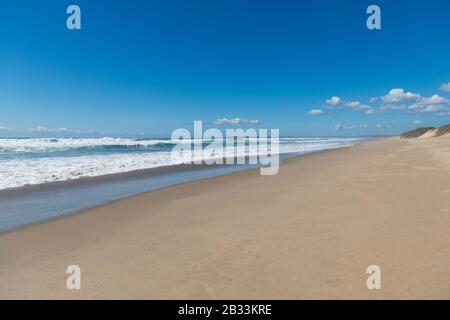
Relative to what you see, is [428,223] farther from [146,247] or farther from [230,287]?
[146,247]

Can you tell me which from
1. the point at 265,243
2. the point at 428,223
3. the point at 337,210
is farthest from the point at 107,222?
the point at 428,223

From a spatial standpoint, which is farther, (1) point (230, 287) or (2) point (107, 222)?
(2) point (107, 222)

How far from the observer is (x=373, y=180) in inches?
374

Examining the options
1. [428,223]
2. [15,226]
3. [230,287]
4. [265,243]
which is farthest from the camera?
[15,226]

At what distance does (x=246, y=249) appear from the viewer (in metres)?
4.39

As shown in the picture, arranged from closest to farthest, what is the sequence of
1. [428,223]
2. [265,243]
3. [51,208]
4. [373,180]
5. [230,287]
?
[230,287] < [265,243] < [428,223] < [51,208] < [373,180]

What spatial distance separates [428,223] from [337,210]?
162 cm

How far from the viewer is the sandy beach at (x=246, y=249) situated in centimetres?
333

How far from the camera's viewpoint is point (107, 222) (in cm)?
629


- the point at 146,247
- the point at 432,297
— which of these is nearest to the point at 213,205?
the point at 146,247

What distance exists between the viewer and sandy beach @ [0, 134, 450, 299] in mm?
3326
